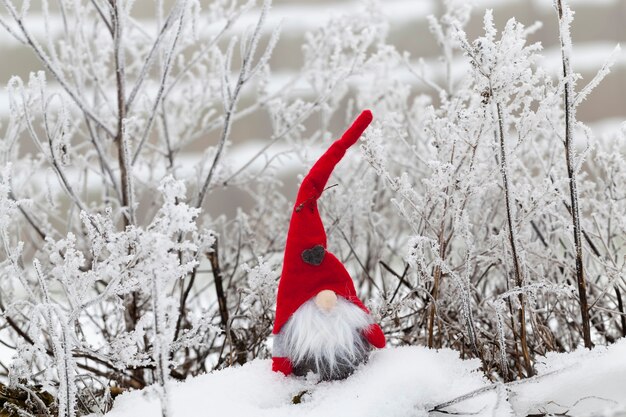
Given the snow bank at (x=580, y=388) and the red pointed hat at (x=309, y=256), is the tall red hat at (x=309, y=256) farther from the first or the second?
the snow bank at (x=580, y=388)

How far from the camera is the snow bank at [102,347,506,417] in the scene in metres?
0.75

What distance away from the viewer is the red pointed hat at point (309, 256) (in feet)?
2.74

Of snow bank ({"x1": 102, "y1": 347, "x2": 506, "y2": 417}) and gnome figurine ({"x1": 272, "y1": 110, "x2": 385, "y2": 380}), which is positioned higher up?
gnome figurine ({"x1": 272, "y1": 110, "x2": 385, "y2": 380})

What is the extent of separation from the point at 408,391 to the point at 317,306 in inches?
6.7

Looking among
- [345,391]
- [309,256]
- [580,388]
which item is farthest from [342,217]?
[580,388]

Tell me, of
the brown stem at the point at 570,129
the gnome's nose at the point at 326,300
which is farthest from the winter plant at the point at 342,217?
the gnome's nose at the point at 326,300

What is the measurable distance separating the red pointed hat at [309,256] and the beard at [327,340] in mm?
16

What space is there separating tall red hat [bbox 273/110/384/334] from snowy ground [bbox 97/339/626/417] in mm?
90

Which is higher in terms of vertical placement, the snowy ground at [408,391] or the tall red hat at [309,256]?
the tall red hat at [309,256]

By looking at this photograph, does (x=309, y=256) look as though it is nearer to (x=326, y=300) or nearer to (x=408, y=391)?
(x=326, y=300)

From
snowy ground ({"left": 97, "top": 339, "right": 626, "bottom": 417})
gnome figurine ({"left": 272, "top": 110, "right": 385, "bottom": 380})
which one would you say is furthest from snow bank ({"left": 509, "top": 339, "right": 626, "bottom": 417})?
gnome figurine ({"left": 272, "top": 110, "right": 385, "bottom": 380})

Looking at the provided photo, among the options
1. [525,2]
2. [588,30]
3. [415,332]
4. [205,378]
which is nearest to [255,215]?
[415,332]

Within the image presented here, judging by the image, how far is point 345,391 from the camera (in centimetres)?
79

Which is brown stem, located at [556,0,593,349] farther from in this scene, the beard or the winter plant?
the beard
